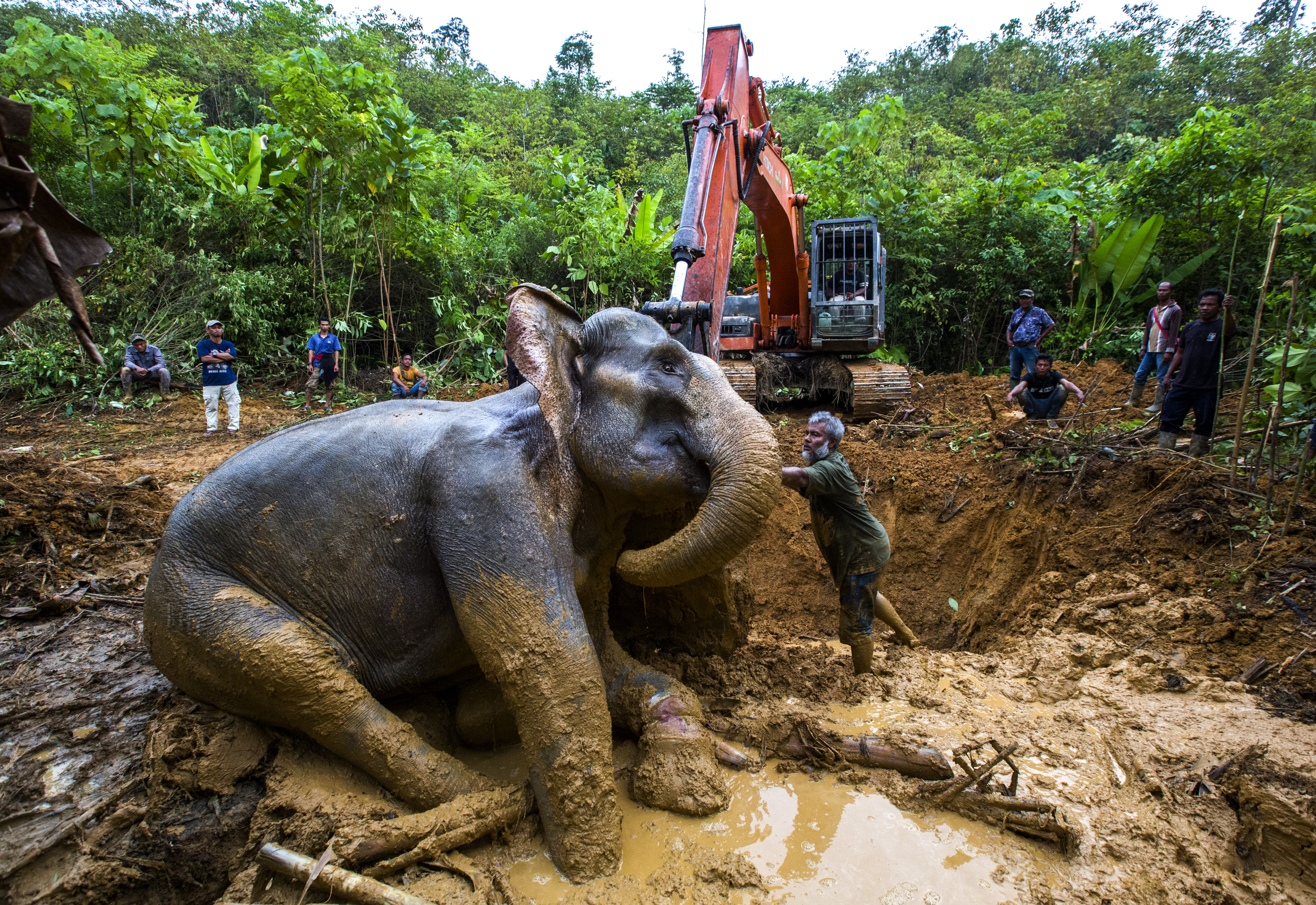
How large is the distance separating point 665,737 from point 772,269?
7.63 m

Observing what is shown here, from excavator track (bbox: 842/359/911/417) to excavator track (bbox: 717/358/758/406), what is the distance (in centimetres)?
138

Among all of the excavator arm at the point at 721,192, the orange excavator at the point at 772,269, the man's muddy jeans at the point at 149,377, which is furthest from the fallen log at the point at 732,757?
the man's muddy jeans at the point at 149,377

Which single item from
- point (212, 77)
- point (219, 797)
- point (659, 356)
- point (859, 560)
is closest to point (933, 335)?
point (859, 560)

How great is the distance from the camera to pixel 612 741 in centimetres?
364

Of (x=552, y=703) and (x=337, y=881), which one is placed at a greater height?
(x=552, y=703)

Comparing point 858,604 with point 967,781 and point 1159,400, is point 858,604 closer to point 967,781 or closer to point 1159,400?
point 967,781

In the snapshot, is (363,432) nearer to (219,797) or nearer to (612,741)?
(219,797)

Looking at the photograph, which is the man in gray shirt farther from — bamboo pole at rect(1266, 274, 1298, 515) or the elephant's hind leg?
bamboo pole at rect(1266, 274, 1298, 515)

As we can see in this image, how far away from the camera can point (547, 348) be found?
3084 millimetres

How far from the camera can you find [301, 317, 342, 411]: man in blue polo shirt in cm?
1143

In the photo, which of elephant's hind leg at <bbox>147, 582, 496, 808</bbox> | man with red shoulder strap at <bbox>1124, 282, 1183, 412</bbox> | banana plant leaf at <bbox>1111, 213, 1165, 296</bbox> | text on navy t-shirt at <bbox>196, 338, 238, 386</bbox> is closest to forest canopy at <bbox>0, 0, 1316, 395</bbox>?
banana plant leaf at <bbox>1111, 213, 1165, 296</bbox>

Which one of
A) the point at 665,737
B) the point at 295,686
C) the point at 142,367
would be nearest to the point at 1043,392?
the point at 665,737

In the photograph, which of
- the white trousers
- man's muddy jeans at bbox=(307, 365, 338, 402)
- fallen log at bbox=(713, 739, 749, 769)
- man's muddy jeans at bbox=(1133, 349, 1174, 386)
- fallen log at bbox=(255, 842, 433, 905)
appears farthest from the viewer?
man's muddy jeans at bbox=(307, 365, 338, 402)

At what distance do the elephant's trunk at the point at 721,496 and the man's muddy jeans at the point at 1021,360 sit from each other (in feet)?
26.9
